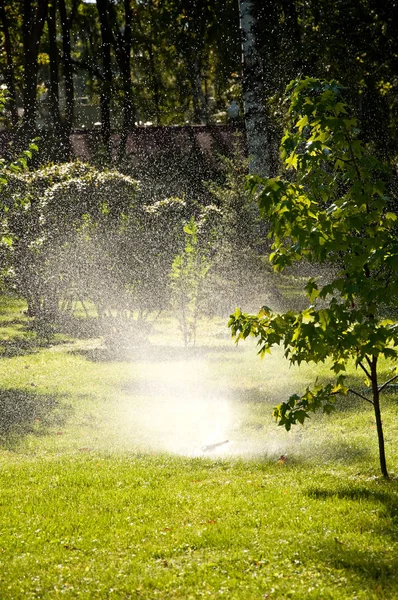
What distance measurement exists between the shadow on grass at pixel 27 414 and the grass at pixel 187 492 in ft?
0.08

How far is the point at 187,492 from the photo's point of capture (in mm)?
5715

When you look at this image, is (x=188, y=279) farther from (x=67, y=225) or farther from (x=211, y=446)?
(x=211, y=446)

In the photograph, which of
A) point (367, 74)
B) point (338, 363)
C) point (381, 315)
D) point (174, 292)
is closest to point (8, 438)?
point (338, 363)

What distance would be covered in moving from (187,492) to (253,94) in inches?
459

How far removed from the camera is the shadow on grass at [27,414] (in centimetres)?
789

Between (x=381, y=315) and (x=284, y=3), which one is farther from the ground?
(x=284, y=3)

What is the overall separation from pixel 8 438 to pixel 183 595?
4107mm

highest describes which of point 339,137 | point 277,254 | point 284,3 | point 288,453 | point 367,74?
point 284,3

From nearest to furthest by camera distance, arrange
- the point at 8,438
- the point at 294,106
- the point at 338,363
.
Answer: the point at 294,106, the point at 338,363, the point at 8,438

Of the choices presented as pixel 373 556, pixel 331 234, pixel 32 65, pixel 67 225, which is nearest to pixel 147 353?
pixel 67 225

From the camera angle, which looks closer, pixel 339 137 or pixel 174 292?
pixel 339 137

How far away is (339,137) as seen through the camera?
5.25 metres

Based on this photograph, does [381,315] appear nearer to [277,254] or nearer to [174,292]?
[174,292]

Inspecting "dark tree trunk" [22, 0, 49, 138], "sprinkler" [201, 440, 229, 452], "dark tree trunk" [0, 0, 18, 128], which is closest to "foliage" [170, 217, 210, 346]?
"sprinkler" [201, 440, 229, 452]
